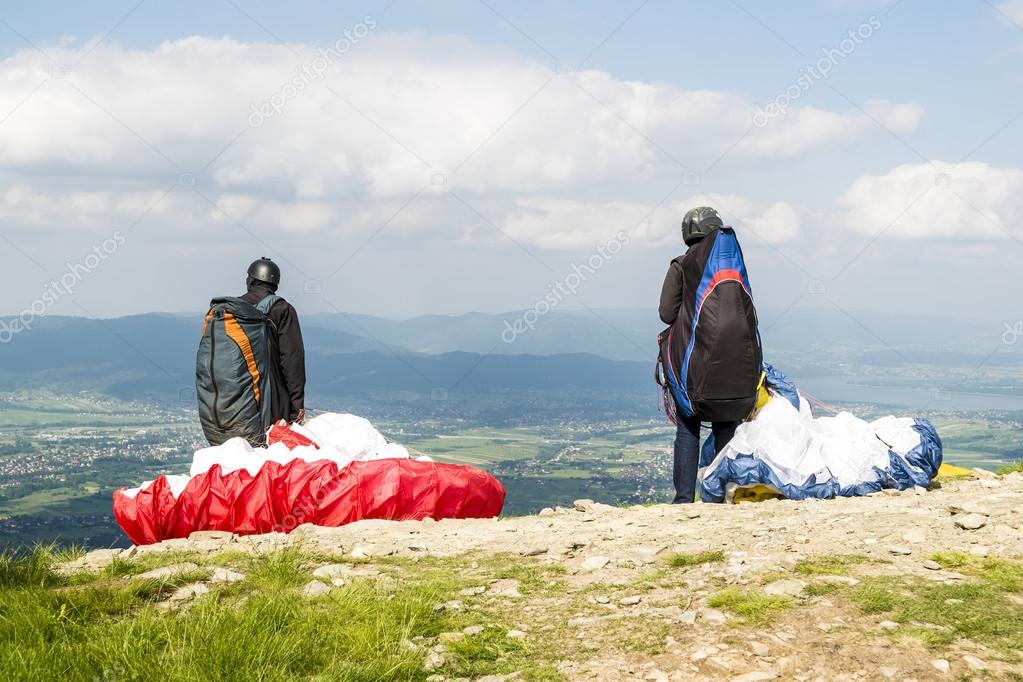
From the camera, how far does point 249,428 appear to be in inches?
364

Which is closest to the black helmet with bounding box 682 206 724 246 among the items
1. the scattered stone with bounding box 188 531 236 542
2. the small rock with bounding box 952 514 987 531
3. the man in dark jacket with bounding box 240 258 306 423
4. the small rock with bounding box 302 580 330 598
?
the small rock with bounding box 952 514 987 531

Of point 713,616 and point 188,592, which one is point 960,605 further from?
point 188,592

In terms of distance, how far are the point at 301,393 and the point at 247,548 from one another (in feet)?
12.0

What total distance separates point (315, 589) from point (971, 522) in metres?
4.22

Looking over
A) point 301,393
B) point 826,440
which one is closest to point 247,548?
point 301,393

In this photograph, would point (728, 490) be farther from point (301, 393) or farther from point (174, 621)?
point (174, 621)

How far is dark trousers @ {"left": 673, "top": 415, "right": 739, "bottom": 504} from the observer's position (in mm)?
8734

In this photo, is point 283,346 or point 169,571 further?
point 283,346

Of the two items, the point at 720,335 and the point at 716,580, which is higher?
the point at 720,335

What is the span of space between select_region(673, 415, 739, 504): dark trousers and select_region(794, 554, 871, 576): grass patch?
338 cm

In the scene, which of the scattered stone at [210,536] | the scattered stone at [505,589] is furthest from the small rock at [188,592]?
the scattered stone at [210,536]

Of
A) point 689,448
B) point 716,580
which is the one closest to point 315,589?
point 716,580

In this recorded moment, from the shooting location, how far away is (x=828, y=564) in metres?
5.18

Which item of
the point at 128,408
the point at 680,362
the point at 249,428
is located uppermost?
the point at 680,362
